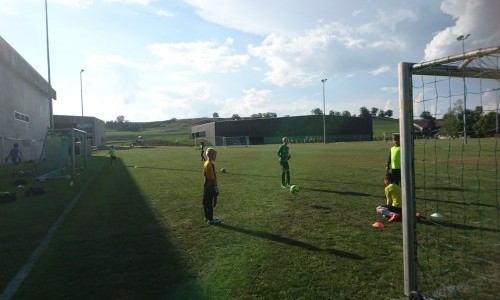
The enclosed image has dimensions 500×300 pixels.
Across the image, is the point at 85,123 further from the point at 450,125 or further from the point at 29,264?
the point at 450,125

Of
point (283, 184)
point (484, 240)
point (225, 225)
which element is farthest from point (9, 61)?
point (484, 240)

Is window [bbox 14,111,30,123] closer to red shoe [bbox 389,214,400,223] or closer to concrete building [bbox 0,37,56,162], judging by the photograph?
concrete building [bbox 0,37,56,162]

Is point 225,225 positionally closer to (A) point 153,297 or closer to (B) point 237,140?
(A) point 153,297

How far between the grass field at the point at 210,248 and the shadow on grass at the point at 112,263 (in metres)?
0.02

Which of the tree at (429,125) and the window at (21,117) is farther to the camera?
the window at (21,117)

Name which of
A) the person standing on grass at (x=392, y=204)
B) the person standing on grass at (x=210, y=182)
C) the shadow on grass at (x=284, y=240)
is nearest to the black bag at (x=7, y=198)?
the person standing on grass at (x=210, y=182)

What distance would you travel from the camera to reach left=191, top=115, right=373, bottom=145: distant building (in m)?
96.4

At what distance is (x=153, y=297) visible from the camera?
15.9 ft

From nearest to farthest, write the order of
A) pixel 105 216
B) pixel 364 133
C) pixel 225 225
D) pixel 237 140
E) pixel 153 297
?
pixel 153 297 < pixel 225 225 < pixel 105 216 < pixel 237 140 < pixel 364 133

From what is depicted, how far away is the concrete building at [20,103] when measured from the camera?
97.5 feet

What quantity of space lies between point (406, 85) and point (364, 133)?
102545 millimetres

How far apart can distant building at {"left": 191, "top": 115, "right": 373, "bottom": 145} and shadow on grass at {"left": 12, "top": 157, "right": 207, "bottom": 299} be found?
8389 cm

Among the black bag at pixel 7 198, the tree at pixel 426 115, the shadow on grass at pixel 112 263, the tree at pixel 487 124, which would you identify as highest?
the tree at pixel 426 115

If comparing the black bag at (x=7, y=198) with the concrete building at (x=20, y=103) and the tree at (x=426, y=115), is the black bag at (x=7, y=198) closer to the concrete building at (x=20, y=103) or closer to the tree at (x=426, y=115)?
the tree at (x=426, y=115)
